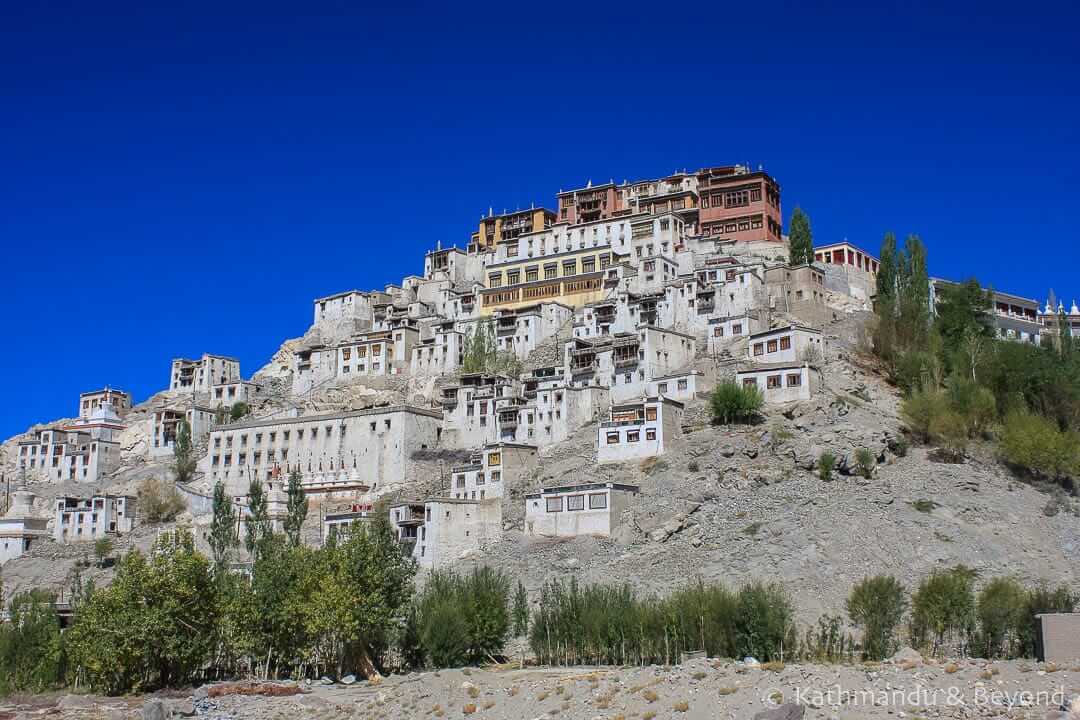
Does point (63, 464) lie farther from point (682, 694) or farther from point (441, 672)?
point (682, 694)

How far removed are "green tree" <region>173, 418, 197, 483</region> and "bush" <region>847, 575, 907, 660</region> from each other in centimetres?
Result: 5182

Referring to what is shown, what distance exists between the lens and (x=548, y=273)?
88.9 meters

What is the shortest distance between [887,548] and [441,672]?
18.2 metres

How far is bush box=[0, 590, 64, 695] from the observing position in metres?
46.5

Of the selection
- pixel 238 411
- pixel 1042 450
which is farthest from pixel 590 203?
pixel 1042 450

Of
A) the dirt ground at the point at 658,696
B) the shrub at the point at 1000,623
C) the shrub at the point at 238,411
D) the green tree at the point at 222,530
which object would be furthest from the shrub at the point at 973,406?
the shrub at the point at 238,411

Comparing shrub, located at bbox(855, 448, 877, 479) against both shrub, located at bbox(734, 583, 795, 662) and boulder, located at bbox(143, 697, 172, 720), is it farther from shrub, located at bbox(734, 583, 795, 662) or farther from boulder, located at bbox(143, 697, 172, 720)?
boulder, located at bbox(143, 697, 172, 720)

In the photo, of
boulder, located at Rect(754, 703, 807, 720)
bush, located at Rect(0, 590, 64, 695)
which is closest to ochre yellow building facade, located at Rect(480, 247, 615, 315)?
bush, located at Rect(0, 590, 64, 695)

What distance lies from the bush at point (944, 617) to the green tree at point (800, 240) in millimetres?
40335

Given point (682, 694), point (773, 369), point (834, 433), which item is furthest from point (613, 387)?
point (682, 694)

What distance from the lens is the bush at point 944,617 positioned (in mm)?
39375

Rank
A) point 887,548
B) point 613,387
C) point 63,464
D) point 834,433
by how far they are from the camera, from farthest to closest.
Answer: point 63,464 → point 613,387 → point 834,433 → point 887,548

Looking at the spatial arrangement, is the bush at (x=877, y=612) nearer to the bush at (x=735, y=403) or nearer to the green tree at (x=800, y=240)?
the bush at (x=735, y=403)

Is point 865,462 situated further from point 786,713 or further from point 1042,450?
point 786,713
